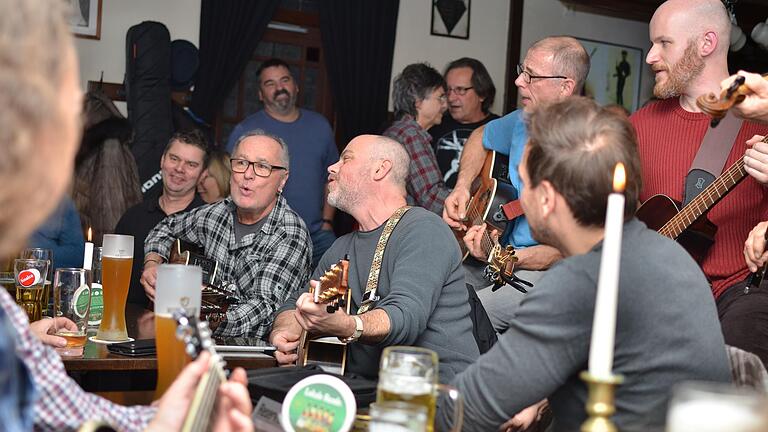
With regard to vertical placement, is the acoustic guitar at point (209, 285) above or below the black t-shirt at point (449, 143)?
below

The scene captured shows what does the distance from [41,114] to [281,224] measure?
295 centimetres

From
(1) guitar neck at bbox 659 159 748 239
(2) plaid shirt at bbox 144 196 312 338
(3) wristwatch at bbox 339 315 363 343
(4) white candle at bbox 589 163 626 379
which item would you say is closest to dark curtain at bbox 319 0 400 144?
(2) plaid shirt at bbox 144 196 312 338

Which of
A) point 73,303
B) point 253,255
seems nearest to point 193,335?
point 73,303

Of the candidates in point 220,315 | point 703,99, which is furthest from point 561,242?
point 220,315

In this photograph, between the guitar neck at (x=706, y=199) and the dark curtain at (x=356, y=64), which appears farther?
the dark curtain at (x=356, y=64)

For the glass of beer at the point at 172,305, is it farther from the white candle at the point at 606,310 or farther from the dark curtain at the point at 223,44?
the dark curtain at the point at 223,44

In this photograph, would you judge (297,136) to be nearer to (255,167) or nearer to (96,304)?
(255,167)

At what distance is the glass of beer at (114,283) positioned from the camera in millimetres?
2859

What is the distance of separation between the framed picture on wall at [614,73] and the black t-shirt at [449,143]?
2.17m

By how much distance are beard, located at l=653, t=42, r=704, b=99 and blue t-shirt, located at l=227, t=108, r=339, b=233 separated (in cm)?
290

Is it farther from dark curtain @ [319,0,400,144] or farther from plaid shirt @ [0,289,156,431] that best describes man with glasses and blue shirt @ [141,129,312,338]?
dark curtain @ [319,0,400,144]

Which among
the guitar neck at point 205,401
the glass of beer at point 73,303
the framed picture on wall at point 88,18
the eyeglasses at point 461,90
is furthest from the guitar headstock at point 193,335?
the framed picture on wall at point 88,18

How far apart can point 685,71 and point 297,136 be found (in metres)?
3.14

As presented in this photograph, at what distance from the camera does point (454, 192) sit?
4.10 metres
